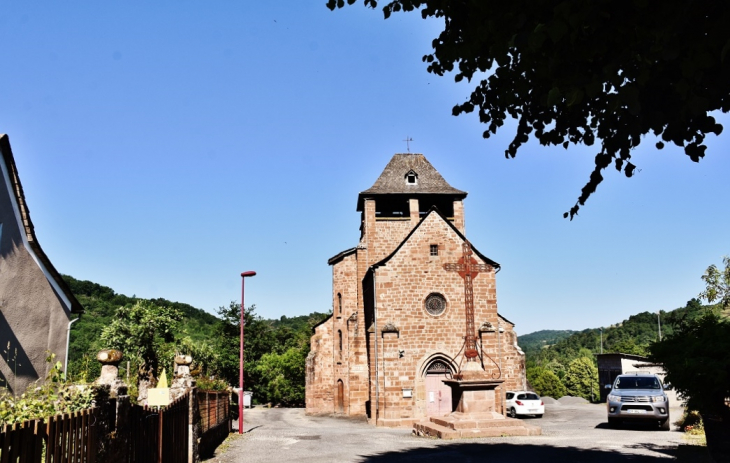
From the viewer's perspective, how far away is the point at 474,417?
1845 centimetres

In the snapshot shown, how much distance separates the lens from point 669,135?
721 centimetres

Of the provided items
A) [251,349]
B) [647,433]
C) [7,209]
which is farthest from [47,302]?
[251,349]

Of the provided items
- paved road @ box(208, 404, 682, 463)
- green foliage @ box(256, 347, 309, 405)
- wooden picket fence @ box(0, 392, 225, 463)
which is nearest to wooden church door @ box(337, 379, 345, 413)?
paved road @ box(208, 404, 682, 463)

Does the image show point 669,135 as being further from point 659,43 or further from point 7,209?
point 7,209

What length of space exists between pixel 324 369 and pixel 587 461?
77.2ft

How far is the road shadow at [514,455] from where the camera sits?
40.5ft

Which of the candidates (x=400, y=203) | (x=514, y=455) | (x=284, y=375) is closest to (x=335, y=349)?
(x=400, y=203)

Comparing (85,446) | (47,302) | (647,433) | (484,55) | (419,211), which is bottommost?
(647,433)

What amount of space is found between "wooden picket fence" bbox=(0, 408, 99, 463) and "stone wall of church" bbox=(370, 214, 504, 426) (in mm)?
20571

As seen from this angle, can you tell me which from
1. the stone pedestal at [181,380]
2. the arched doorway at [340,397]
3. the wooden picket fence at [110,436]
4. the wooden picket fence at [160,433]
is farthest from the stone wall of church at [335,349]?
the wooden picket fence at [160,433]

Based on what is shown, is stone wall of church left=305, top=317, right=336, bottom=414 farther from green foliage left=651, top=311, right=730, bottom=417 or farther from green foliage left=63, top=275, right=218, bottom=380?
green foliage left=651, top=311, right=730, bottom=417

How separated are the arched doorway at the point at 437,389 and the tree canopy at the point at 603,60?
63.8 feet

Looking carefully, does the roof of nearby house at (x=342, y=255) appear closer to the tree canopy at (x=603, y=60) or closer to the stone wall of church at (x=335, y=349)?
the stone wall of church at (x=335, y=349)

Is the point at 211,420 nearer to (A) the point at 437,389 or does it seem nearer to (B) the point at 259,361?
(A) the point at 437,389
